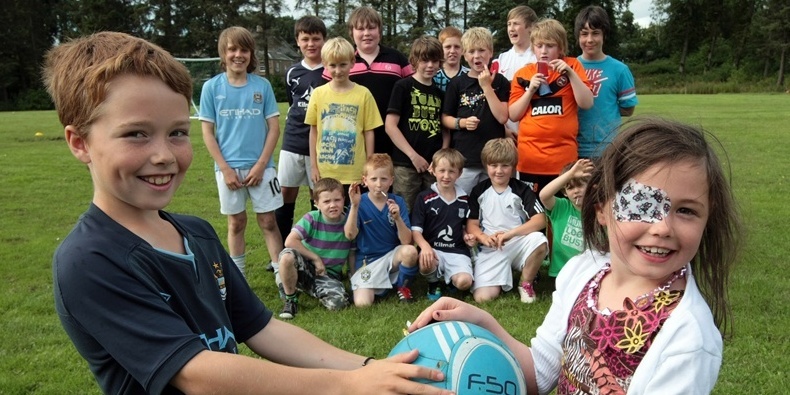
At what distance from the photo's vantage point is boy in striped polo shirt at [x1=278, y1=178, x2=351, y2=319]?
18.0 feet

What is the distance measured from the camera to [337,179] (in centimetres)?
612

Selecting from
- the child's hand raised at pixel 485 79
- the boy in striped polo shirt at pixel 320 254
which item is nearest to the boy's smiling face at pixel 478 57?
the child's hand raised at pixel 485 79

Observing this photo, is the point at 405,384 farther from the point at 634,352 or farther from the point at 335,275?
the point at 335,275

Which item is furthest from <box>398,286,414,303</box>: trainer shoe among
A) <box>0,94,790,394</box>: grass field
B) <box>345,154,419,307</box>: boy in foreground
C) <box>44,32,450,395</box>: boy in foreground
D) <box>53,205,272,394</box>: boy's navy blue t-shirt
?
<box>53,205,272,394</box>: boy's navy blue t-shirt

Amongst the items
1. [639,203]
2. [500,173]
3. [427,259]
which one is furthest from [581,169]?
[639,203]

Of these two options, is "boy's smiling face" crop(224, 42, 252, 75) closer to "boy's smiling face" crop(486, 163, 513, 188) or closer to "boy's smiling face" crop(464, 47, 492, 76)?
"boy's smiling face" crop(464, 47, 492, 76)

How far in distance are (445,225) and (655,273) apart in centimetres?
419

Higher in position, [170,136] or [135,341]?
[170,136]

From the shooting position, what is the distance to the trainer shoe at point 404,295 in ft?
18.7

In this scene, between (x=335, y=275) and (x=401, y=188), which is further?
(x=401, y=188)

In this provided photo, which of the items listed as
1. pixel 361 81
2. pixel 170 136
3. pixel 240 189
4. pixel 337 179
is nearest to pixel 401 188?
pixel 337 179

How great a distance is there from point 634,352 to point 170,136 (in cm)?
150

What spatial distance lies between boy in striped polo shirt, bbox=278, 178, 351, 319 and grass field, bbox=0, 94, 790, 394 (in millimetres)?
165

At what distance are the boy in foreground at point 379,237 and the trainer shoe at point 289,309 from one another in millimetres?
538
